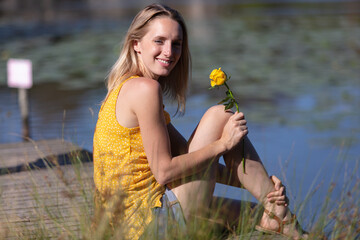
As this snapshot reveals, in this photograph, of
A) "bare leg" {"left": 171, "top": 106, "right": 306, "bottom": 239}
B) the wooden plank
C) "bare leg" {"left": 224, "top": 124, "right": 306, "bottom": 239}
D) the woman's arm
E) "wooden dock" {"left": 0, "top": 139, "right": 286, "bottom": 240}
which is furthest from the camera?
the wooden plank

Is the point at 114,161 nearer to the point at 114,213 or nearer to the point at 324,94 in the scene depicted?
the point at 114,213

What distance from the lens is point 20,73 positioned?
213 inches

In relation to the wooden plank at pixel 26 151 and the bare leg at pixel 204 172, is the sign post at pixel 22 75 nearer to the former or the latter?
Answer: the wooden plank at pixel 26 151

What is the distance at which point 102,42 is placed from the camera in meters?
13.5

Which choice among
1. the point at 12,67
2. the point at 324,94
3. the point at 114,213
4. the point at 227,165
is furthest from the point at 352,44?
the point at 114,213

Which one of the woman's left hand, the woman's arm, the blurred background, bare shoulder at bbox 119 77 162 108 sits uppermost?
bare shoulder at bbox 119 77 162 108

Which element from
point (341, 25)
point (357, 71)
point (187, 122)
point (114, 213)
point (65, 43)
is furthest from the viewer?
point (341, 25)

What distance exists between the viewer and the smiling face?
247cm

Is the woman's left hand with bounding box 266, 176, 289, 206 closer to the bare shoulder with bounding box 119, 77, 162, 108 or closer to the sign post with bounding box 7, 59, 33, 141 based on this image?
the bare shoulder with bounding box 119, 77, 162, 108

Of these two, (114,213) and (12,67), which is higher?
(114,213)

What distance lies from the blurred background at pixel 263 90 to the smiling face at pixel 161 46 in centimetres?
28

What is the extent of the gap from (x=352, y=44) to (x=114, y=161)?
32.9ft

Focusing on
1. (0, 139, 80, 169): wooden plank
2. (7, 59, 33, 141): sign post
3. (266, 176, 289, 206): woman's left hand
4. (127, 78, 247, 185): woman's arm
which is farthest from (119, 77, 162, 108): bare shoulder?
(7, 59, 33, 141): sign post

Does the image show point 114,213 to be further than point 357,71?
No
